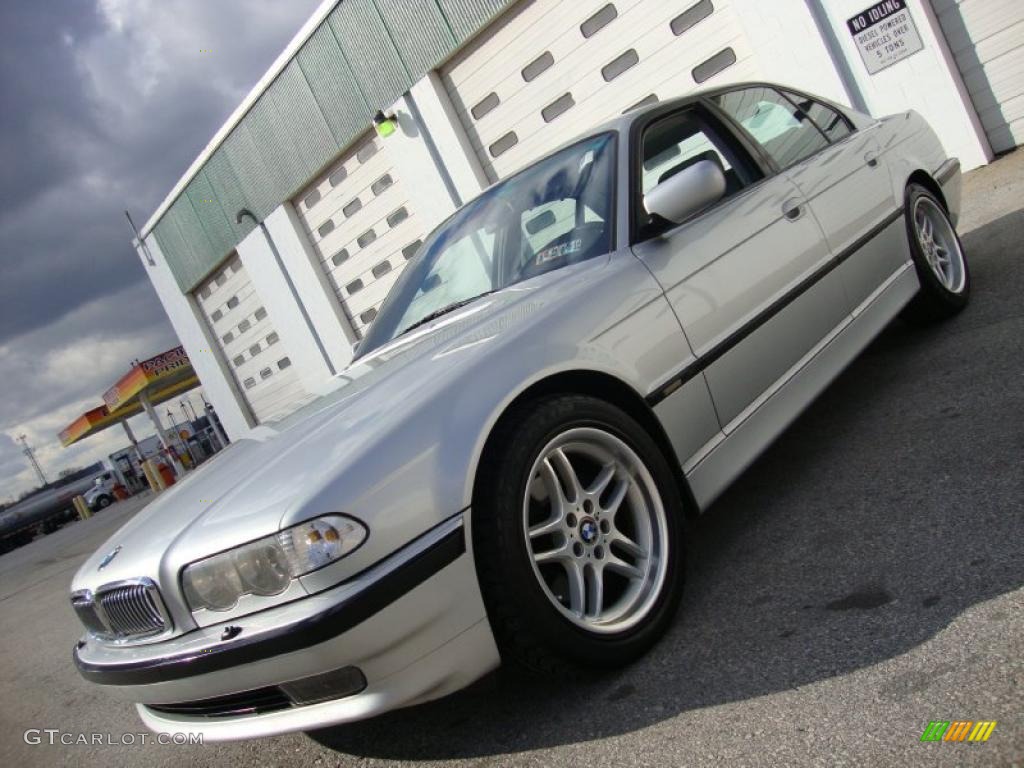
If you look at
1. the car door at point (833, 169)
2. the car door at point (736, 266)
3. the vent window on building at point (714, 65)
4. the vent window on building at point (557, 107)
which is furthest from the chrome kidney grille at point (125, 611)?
the vent window on building at point (557, 107)

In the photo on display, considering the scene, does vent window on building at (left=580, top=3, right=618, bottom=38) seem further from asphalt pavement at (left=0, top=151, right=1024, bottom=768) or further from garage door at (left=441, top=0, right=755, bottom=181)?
asphalt pavement at (left=0, top=151, right=1024, bottom=768)

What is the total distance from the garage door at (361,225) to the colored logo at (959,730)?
1063 centimetres

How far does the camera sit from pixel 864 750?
1536 mm

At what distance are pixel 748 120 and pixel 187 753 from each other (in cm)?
315

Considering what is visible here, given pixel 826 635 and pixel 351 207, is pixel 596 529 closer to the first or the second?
pixel 826 635

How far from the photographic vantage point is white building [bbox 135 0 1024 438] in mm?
7355

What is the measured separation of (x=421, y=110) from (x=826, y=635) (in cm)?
989

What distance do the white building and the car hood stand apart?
0.64 metres

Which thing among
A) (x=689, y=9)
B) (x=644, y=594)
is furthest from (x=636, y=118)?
(x=689, y=9)

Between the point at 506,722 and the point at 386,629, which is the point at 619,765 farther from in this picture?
the point at 386,629

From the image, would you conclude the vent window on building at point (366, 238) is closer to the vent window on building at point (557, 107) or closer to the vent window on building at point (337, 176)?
the vent window on building at point (337, 176)

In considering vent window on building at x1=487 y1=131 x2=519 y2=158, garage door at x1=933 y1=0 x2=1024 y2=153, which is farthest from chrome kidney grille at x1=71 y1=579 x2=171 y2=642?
Answer: vent window on building at x1=487 y1=131 x2=519 y2=158

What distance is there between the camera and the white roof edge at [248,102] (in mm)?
12109

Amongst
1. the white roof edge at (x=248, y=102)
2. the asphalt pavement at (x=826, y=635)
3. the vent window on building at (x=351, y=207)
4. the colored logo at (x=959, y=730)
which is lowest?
the colored logo at (x=959, y=730)
